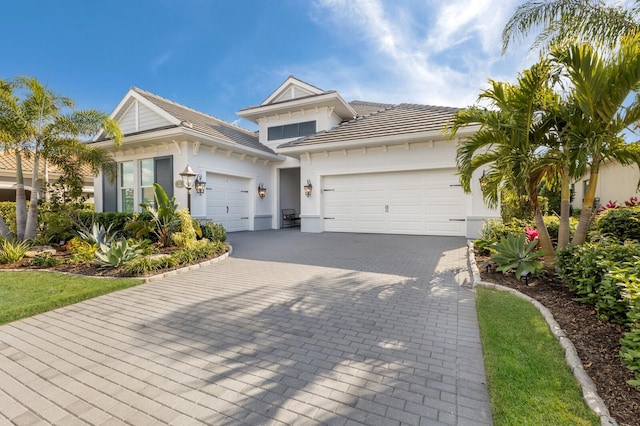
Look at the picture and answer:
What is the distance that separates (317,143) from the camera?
12.6 m

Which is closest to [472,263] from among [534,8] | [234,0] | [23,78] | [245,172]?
[534,8]

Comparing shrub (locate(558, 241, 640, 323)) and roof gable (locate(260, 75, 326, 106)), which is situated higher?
roof gable (locate(260, 75, 326, 106))

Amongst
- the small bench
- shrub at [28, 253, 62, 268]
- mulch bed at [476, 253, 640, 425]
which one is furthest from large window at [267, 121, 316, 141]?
mulch bed at [476, 253, 640, 425]

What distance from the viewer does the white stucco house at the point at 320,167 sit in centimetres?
1120

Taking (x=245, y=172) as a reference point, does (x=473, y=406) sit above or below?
below

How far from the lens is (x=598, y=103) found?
484 cm

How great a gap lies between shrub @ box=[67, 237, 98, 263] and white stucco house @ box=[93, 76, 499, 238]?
363 centimetres

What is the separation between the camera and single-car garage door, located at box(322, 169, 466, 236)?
11219 mm

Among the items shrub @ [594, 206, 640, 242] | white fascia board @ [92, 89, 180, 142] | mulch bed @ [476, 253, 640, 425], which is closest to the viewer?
mulch bed @ [476, 253, 640, 425]

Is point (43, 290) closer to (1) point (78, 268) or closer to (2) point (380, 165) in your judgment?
(1) point (78, 268)

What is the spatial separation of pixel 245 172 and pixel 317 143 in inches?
158

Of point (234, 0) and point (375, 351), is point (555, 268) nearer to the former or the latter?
point (375, 351)

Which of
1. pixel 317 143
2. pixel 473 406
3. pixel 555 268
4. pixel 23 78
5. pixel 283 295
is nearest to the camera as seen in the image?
pixel 473 406

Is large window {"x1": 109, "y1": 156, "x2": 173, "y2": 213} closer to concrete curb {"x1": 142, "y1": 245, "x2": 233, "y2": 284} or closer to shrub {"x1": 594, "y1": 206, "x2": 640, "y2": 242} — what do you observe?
concrete curb {"x1": 142, "y1": 245, "x2": 233, "y2": 284}
